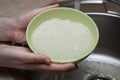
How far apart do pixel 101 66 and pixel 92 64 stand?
0.03 meters

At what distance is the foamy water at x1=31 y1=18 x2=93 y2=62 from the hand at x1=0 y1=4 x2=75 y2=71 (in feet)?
0.07

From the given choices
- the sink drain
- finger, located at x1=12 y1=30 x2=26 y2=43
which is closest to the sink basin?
the sink drain

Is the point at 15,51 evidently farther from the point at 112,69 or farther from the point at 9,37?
the point at 112,69

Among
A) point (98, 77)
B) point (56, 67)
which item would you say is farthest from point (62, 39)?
point (98, 77)

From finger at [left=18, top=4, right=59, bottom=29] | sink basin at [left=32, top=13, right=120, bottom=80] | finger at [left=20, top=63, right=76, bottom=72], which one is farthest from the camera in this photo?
sink basin at [left=32, top=13, right=120, bottom=80]

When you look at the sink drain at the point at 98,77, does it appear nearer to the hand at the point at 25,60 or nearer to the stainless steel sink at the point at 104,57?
the stainless steel sink at the point at 104,57

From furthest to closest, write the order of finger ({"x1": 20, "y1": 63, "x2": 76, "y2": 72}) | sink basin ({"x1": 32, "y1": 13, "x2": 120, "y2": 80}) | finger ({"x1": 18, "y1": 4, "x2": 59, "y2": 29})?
1. sink basin ({"x1": 32, "y1": 13, "x2": 120, "y2": 80})
2. finger ({"x1": 18, "y1": 4, "x2": 59, "y2": 29})
3. finger ({"x1": 20, "y1": 63, "x2": 76, "y2": 72})

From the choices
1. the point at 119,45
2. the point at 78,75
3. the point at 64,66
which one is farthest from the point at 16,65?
the point at 119,45

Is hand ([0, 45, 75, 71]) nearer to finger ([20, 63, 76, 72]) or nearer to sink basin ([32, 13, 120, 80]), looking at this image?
finger ([20, 63, 76, 72])

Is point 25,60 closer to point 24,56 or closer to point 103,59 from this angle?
point 24,56

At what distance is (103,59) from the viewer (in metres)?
0.82

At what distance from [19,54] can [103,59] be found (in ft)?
1.14

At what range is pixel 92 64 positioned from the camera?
80 cm

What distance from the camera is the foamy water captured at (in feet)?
1.79
